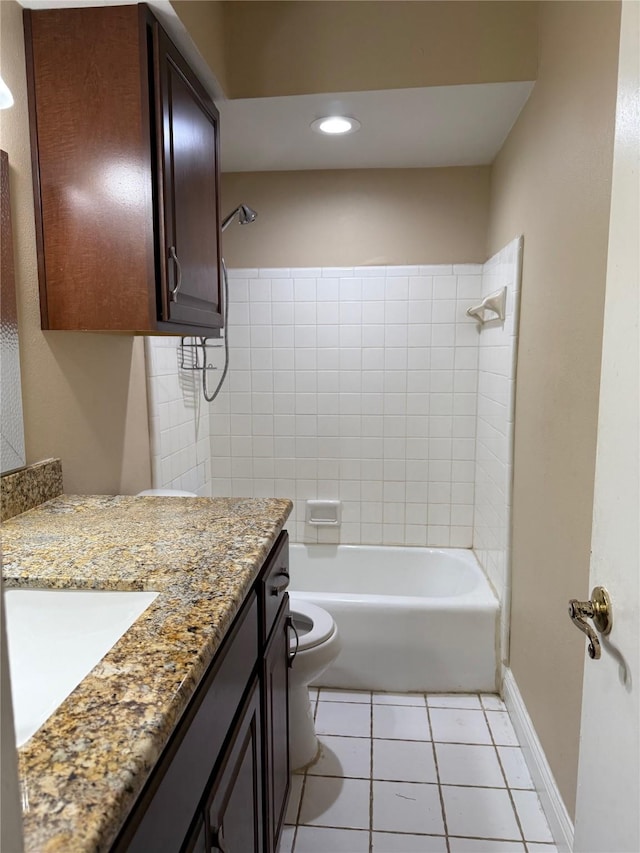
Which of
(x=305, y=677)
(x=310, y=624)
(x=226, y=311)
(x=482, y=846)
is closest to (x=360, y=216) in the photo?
(x=226, y=311)

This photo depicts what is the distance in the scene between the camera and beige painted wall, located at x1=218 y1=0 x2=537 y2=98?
1822mm

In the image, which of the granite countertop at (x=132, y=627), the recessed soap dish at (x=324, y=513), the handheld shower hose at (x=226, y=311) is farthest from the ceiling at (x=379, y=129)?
the recessed soap dish at (x=324, y=513)

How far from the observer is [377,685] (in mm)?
2295

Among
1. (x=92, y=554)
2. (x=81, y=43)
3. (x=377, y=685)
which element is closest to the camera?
(x=92, y=554)

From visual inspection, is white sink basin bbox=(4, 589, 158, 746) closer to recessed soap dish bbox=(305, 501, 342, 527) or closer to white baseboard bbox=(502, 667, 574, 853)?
white baseboard bbox=(502, 667, 574, 853)

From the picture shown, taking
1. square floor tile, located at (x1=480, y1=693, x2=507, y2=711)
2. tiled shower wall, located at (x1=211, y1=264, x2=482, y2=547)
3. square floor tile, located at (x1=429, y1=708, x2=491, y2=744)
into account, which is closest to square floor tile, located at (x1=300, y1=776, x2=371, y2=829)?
square floor tile, located at (x1=429, y1=708, x2=491, y2=744)

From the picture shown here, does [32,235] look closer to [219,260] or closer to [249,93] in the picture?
[219,260]

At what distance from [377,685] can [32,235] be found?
203 cm

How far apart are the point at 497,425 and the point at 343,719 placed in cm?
131

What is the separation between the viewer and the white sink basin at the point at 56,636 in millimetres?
776

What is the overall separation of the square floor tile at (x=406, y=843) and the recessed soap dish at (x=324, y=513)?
1481 mm

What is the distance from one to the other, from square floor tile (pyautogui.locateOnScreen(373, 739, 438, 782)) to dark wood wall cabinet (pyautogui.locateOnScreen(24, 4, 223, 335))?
1.58 m

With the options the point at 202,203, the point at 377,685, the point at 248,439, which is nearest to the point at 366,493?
the point at 248,439

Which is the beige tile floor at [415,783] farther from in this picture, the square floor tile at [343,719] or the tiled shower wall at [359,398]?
the tiled shower wall at [359,398]
